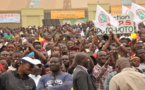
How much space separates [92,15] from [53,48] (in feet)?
69.2

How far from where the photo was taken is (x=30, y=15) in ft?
106

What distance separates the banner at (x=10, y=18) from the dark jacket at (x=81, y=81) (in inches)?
1226

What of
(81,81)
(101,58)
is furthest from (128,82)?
(101,58)

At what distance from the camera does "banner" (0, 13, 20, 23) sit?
37531 millimetres

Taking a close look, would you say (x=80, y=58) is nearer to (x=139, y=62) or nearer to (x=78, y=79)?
(x=78, y=79)

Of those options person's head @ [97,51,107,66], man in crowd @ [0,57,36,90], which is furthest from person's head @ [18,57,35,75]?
person's head @ [97,51,107,66]

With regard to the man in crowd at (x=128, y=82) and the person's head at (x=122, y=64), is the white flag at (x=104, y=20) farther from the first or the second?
the man in crowd at (x=128, y=82)

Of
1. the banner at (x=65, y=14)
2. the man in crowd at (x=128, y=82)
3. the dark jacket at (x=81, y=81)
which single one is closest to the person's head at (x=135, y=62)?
the dark jacket at (x=81, y=81)

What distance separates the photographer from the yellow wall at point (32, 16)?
105 ft

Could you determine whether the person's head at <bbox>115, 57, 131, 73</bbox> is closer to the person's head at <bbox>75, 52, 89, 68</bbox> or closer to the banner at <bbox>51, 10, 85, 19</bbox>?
A: the person's head at <bbox>75, 52, 89, 68</bbox>

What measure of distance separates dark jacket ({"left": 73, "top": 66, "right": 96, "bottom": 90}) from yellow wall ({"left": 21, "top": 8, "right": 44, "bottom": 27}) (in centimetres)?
2505

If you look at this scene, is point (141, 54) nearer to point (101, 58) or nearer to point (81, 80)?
point (101, 58)

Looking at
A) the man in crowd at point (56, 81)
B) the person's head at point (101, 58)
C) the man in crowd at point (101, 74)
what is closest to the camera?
the man in crowd at point (56, 81)

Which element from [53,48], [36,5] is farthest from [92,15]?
[53,48]
